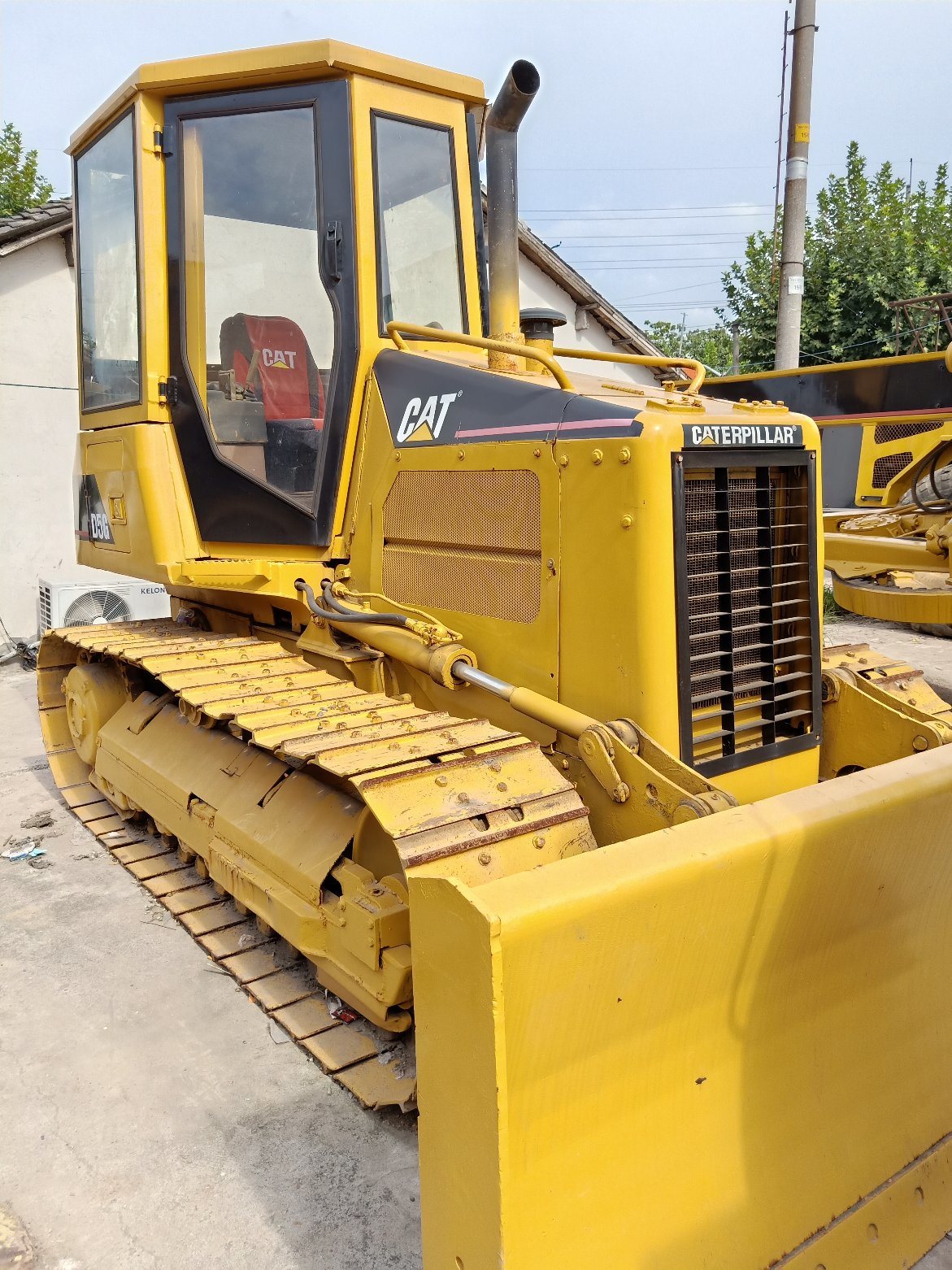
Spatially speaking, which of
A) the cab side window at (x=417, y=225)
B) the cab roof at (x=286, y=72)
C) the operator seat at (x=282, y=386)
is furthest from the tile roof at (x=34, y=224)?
the cab side window at (x=417, y=225)

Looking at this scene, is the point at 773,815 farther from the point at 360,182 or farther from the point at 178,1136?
the point at 360,182

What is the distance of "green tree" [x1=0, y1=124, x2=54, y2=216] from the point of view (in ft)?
60.1

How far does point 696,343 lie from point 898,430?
28.3 metres

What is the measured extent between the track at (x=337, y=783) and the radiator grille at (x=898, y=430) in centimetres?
814

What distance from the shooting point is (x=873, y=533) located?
8.12 m

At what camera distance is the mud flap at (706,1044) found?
1.84 meters

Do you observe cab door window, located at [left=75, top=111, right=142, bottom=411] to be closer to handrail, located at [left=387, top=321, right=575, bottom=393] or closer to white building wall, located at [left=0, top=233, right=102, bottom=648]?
handrail, located at [left=387, top=321, right=575, bottom=393]

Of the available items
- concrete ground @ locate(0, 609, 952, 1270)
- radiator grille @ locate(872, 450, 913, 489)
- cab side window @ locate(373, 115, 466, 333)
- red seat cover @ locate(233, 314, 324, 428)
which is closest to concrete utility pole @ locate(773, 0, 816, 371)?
radiator grille @ locate(872, 450, 913, 489)

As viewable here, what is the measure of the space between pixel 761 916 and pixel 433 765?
3.02 feet

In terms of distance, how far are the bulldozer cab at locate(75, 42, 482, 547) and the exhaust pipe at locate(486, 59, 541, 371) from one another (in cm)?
45

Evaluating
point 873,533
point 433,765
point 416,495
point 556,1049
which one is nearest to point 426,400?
point 416,495

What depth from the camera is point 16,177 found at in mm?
18797

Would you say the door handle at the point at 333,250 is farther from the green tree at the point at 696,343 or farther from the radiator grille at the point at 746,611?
the green tree at the point at 696,343

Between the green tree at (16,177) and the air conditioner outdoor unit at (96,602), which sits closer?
the air conditioner outdoor unit at (96,602)
